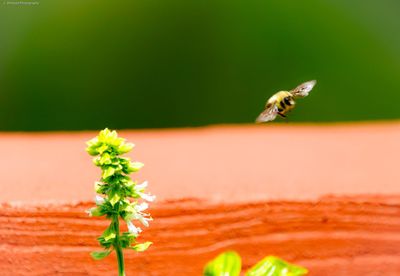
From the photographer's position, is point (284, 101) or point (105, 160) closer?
point (105, 160)

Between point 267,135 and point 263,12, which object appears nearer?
point 267,135

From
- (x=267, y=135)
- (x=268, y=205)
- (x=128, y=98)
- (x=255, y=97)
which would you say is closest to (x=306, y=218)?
(x=268, y=205)

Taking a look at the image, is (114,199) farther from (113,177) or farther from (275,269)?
(275,269)

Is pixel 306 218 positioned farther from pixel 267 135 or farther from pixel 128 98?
pixel 128 98

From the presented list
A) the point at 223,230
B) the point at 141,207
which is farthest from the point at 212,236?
the point at 141,207

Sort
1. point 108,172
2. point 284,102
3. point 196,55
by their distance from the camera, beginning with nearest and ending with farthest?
1. point 108,172
2. point 284,102
3. point 196,55

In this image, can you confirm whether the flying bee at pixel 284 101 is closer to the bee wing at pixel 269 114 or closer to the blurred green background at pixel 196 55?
the bee wing at pixel 269 114
